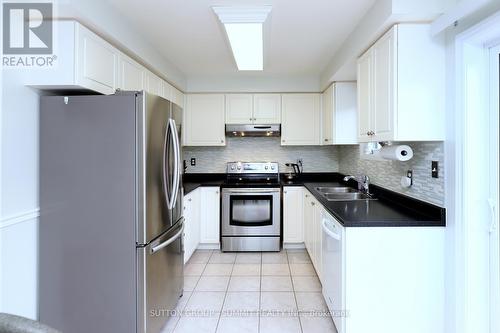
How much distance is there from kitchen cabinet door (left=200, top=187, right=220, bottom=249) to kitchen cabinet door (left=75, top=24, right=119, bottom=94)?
1985 millimetres

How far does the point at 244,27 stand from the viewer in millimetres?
2283

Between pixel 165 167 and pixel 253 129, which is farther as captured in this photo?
pixel 253 129

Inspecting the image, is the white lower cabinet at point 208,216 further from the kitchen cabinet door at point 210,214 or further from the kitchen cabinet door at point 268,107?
the kitchen cabinet door at point 268,107

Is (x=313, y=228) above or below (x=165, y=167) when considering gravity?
below

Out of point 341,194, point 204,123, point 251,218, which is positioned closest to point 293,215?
point 251,218

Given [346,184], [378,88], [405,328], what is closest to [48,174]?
[378,88]

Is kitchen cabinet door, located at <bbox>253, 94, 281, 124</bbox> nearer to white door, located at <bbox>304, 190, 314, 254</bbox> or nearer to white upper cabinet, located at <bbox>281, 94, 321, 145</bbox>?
white upper cabinet, located at <bbox>281, 94, 321, 145</bbox>

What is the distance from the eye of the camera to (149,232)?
1.91m

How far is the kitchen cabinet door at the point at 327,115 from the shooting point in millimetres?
3604

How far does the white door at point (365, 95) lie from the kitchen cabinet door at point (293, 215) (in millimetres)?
1589

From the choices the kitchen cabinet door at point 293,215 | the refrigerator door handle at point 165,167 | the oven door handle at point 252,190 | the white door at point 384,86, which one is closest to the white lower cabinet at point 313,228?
the kitchen cabinet door at point 293,215

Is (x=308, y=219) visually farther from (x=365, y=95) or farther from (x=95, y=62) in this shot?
(x=95, y=62)

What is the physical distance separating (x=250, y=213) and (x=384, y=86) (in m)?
2.39

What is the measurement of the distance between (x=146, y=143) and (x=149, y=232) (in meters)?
0.59
